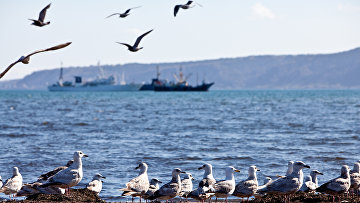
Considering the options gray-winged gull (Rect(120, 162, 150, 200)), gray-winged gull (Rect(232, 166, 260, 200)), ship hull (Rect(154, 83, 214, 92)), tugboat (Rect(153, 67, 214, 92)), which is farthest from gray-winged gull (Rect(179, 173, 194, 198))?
ship hull (Rect(154, 83, 214, 92))

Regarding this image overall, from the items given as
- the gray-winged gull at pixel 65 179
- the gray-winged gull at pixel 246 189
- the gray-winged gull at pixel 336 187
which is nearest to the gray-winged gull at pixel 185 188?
the gray-winged gull at pixel 246 189

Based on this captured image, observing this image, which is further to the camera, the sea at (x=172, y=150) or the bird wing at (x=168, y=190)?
the sea at (x=172, y=150)

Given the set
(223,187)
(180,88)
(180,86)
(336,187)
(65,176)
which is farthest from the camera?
(180,88)

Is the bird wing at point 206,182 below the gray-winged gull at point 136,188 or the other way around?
the other way around

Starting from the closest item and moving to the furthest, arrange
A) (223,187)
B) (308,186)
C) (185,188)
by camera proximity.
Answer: (223,187)
(185,188)
(308,186)

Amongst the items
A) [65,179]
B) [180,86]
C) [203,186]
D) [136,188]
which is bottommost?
[136,188]

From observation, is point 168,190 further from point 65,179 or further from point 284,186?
point 284,186

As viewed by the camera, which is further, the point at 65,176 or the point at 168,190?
the point at 65,176

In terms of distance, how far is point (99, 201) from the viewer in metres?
12.1

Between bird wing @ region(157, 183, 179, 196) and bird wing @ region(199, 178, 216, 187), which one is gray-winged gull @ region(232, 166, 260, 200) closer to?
bird wing @ region(199, 178, 216, 187)

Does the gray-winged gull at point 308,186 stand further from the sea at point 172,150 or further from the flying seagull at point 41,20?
the flying seagull at point 41,20

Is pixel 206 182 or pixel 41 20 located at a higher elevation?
pixel 41 20

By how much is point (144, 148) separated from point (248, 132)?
9.55m

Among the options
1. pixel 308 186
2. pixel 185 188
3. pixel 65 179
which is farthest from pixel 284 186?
pixel 65 179
